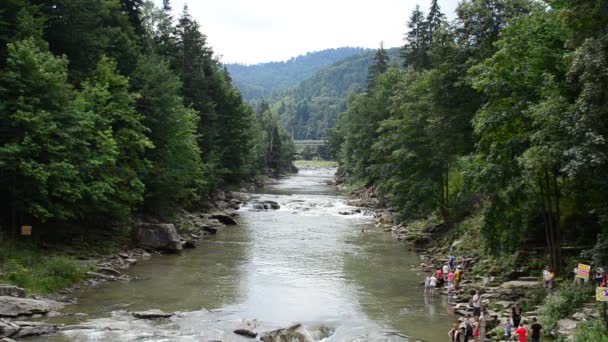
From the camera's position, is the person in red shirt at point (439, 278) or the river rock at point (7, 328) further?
the person in red shirt at point (439, 278)

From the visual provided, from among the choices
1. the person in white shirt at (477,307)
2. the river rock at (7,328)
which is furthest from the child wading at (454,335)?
the river rock at (7,328)

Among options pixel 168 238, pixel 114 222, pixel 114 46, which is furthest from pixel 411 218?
pixel 114 46

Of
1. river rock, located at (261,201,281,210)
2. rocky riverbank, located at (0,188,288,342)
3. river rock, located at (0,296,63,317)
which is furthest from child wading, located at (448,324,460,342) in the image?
river rock, located at (261,201,281,210)

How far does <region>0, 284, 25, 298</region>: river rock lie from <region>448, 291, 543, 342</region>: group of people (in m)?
17.9

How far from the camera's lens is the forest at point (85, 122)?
2744 centimetres

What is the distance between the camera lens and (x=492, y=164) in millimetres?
24656

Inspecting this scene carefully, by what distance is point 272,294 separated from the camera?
27609 mm

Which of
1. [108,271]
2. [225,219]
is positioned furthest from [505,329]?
[225,219]

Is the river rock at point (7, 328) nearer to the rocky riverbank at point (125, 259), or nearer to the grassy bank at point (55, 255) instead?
the rocky riverbank at point (125, 259)

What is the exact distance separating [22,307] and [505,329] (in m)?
18.9

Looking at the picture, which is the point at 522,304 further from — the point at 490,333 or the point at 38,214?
the point at 38,214

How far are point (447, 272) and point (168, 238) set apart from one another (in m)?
19.0

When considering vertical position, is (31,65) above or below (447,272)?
above

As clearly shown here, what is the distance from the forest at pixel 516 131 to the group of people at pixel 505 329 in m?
3.31
